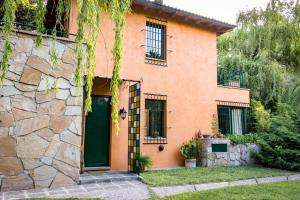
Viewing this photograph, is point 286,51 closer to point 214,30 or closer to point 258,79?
point 258,79

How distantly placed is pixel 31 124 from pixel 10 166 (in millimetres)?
978

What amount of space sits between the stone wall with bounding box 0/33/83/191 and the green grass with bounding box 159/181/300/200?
269 centimetres

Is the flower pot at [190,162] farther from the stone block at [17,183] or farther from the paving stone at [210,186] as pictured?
the stone block at [17,183]

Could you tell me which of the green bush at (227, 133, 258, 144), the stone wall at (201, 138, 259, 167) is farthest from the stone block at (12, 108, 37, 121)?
the green bush at (227, 133, 258, 144)

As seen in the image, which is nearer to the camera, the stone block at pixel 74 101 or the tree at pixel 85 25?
the tree at pixel 85 25

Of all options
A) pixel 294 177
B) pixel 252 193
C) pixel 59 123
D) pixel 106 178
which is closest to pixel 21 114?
pixel 59 123

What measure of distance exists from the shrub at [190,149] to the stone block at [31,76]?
18.5 feet

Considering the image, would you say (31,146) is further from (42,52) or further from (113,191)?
(42,52)

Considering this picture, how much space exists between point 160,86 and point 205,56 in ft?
9.06

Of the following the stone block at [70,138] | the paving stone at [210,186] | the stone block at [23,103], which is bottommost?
the paving stone at [210,186]

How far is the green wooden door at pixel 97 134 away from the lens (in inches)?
321

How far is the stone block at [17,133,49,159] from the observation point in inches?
226

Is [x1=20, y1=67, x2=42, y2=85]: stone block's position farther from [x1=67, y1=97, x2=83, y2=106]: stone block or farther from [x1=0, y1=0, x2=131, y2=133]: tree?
[x1=0, y1=0, x2=131, y2=133]: tree

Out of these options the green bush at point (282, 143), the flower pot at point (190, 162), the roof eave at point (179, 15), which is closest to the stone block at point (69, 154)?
the flower pot at point (190, 162)
